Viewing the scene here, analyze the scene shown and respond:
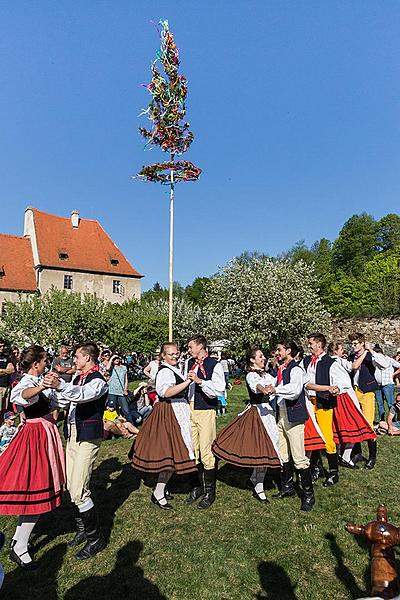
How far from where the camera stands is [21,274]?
4006cm

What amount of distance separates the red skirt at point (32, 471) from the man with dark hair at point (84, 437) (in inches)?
7.8

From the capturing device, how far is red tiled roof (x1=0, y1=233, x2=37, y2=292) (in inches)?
1540

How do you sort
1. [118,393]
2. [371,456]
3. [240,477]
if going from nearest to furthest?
[240,477], [371,456], [118,393]

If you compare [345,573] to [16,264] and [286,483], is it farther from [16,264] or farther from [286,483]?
[16,264]

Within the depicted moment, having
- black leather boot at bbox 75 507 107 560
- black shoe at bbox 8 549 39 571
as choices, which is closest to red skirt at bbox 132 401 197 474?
black leather boot at bbox 75 507 107 560

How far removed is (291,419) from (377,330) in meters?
33.3

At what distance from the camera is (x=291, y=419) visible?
18.2ft

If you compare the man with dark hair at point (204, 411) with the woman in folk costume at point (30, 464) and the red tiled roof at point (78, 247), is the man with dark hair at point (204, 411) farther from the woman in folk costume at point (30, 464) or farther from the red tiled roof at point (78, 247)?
the red tiled roof at point (78, 247)

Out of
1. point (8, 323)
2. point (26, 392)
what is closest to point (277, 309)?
point (8, 323)

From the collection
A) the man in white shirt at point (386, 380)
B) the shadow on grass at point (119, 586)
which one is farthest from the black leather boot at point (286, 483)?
the man in white shirt at point (386, 380)

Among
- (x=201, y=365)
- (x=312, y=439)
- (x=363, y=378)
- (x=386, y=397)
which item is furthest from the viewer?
(x=386, y=397)

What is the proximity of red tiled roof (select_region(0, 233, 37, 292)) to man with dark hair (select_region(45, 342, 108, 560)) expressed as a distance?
122ft

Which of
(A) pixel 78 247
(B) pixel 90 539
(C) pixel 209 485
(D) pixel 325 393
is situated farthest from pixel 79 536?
(A) pixel 78 247

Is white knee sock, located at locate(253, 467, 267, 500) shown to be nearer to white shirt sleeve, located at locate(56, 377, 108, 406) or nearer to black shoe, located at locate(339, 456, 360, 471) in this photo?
black shoe, located at locate(339, 456, 360, 471)
